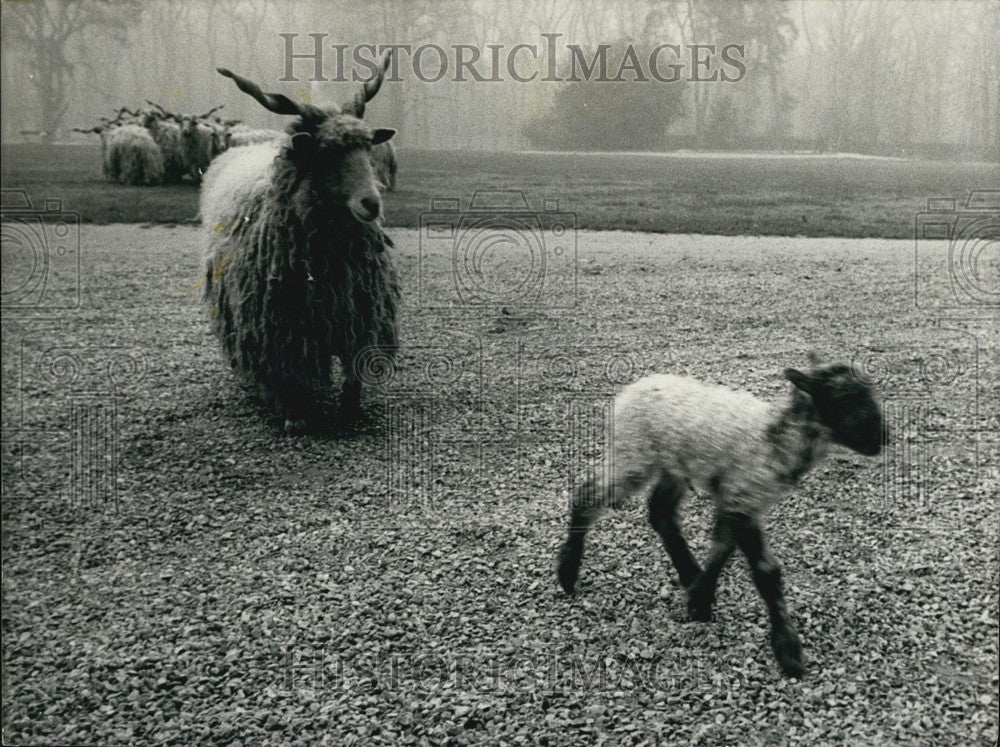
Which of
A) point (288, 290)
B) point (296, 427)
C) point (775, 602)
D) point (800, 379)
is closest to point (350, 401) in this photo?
point (296, 427)

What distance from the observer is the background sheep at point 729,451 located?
2.71 m

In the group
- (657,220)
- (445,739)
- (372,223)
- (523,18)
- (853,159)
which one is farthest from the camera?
(372,223)

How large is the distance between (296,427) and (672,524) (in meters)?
2.39

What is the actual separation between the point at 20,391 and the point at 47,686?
1.00 metres

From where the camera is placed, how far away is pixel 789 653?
2990 mm

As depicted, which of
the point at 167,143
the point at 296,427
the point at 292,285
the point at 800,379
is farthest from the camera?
the point at 292,285

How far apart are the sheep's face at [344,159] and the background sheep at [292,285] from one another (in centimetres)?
16

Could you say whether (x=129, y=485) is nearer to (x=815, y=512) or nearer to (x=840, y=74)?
(x=815, y=512)

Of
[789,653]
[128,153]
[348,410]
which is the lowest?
[789,653]

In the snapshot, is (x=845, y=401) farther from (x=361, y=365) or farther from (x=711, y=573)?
(x=361, y=365)

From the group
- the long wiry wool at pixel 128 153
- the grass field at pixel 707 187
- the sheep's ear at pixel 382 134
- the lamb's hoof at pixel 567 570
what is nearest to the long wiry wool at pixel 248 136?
the long wiry wool at pixel 128 153

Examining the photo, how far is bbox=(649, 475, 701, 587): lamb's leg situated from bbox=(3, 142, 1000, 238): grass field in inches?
47.7

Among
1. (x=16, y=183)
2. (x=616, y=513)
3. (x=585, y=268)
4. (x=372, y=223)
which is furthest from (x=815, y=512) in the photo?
(x=16, y=183)

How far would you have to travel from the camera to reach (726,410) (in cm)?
288
